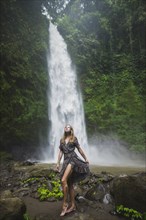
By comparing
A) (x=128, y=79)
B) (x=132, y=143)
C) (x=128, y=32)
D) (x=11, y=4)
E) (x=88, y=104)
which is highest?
(x=128, y=32)

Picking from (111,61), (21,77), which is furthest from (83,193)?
(111,61)

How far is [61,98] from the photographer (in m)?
18.4

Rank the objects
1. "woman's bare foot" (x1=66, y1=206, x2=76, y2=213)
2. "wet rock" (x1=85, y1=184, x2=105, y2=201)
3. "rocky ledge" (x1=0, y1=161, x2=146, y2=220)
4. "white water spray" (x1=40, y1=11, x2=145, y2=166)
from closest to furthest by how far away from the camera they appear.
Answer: "rocky ledge" (x1=0, y1=161, x2=146, y2=220) < "woman's bare foot" (x1=66, y1=206, x2=76, y2=213) < "wet rock" (x1=85, y1=184, x2=105, y2=201) < "white water spray" (x1=40, y1=11, x2=145, y2=166)

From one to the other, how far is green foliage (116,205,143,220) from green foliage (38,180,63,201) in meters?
A: 1.66

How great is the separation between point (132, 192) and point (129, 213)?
0.40 metres

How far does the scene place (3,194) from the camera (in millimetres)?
5418

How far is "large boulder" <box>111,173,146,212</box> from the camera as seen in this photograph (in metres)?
4.25

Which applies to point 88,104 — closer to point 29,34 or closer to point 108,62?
point 108,62

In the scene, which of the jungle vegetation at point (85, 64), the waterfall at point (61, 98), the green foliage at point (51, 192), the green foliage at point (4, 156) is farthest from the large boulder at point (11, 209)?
the waterfall at point (61, 98)

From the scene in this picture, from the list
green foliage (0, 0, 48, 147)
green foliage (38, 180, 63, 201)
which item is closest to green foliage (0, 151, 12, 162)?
green foliage (0, 0, 48, 147)

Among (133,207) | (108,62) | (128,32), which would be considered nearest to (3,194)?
(133,207)

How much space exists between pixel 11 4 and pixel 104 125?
1184cm

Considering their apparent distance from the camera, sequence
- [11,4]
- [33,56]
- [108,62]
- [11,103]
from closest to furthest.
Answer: [11,103], [11,4], [33,56], [108,62]

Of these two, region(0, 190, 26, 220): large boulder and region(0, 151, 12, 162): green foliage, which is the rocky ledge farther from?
region(0, 151, 12, 162): green foliage
